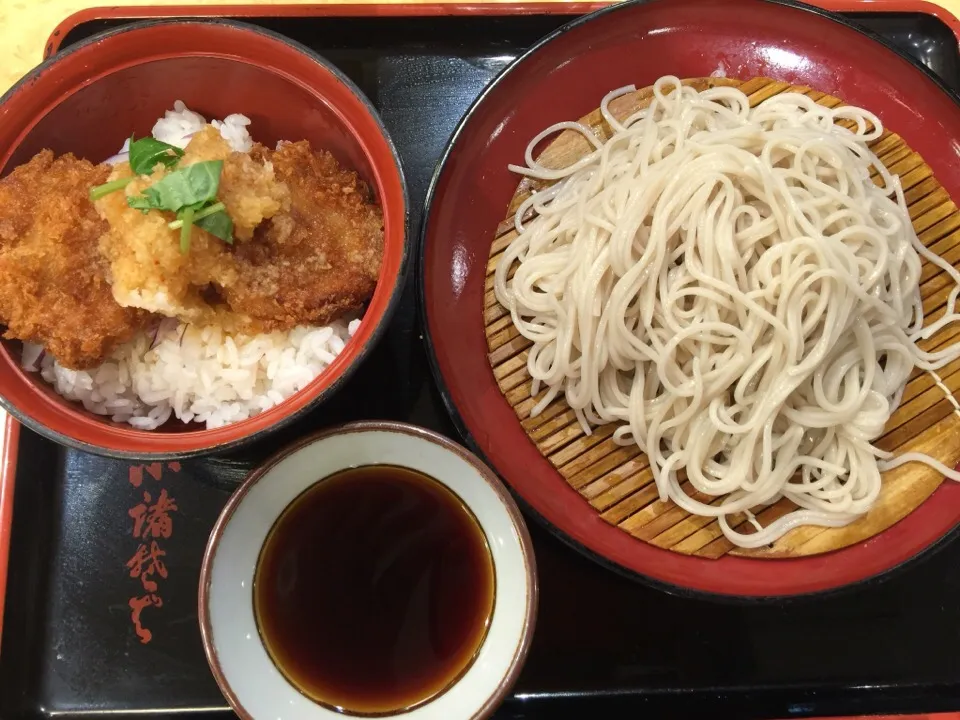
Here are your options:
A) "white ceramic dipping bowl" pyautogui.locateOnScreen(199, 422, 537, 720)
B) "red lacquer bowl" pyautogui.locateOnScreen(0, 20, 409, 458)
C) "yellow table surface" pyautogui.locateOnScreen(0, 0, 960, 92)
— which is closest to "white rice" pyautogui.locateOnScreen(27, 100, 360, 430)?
"red lacquer bowl" pyautogui.locateOnScreen(0, 20, 409, 458)

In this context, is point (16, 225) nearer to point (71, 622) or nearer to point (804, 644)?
point (71, 622)

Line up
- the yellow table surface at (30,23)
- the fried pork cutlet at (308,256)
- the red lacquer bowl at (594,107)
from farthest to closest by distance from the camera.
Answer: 1. the yellow table surface at (30,23)
2. the red lacquer bowl at (594,107)
3. the fried pork cutlet at (308,256)

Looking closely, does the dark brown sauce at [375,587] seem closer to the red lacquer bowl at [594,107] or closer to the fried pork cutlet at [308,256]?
the red lacquer bowl at [594,107]

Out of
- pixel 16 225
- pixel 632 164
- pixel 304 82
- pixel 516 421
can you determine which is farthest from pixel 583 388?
pixel 16 225

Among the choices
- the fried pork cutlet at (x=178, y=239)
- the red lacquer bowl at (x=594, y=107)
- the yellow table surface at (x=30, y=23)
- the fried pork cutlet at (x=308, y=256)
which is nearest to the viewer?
the fried pork cutlet at (x=178, y=239)

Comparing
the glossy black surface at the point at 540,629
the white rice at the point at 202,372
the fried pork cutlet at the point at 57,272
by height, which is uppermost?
the fried pork cutlet at the point at 57,272

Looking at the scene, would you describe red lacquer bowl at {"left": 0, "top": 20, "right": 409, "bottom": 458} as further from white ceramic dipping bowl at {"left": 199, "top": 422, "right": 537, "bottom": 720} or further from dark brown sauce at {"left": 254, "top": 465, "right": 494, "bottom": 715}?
dark brown sauce at {"left": 254, "top": 465, "right": 494, "bottom": 715}

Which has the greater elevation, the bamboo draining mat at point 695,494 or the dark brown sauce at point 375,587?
the bamboo draining mat at point 695,494

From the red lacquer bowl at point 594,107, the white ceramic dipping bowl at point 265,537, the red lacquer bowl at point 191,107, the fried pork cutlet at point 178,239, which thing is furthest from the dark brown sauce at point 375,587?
the fried pork cutlet at point 178,239
